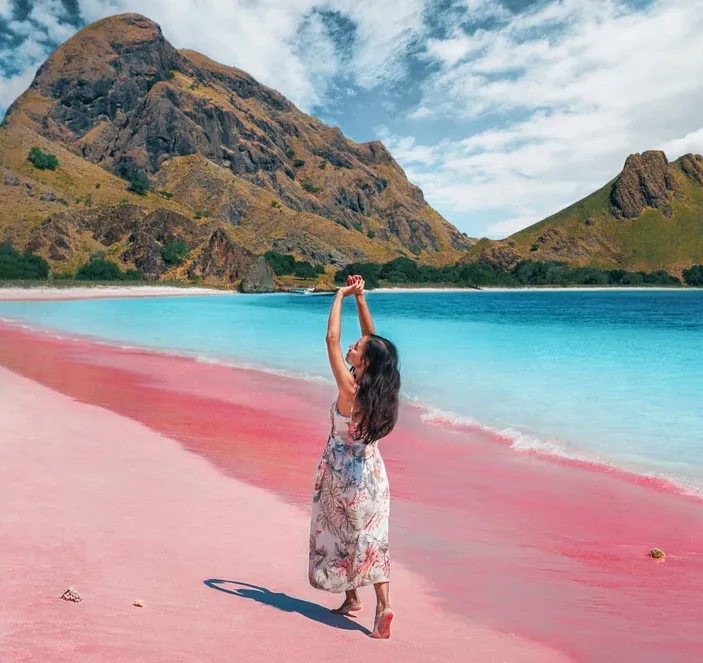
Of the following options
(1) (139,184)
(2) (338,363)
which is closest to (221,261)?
(1) (139,184)

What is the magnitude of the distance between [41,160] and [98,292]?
222ft

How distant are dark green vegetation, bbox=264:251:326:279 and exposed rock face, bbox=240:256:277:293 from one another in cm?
1611

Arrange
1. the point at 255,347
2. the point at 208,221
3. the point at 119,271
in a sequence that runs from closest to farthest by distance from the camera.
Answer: the point at 255,347
the point at 119,271
the point at 208,221

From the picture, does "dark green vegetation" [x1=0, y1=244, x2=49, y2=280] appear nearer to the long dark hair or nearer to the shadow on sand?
the shadow on sand

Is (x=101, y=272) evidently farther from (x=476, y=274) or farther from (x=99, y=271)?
(x=476, y=274)

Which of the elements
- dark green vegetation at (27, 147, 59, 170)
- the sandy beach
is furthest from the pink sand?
dark green vegetation at (27, 147, 59, 170)

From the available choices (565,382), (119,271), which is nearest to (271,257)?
(119,271)

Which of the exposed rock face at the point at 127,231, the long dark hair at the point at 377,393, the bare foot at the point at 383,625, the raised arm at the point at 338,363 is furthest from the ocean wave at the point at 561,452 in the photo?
the exposed rock face at the point at 127,231

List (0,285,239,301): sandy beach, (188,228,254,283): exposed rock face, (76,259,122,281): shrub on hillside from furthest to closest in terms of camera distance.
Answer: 1. (188,228,254,283): exposed rock face
2. (76,259,122,281): shrub on hillside
3. (0,285,239,301): sandy beach

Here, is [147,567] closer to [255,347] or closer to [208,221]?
[255,347]

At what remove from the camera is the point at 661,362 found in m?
25.2

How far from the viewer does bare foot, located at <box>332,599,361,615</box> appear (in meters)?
4.19

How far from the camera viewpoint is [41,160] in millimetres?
135750

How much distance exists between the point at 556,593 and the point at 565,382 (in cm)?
1490
